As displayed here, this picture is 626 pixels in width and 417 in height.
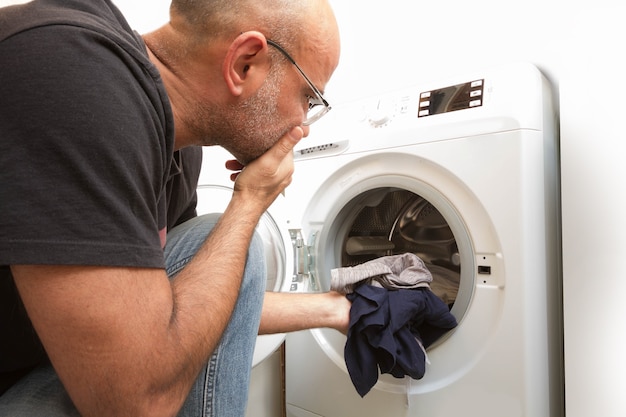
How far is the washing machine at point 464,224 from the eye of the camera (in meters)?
0.76

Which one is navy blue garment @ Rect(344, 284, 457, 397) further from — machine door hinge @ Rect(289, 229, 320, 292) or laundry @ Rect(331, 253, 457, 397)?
machine door hinge @ Rect(289, 229, 320, 292)

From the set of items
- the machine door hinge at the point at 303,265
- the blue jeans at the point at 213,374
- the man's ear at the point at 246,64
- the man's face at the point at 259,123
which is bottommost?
the blue jeans at the point at 213,374

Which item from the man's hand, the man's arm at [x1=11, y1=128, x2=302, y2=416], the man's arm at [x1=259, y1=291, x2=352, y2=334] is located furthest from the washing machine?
the man's arm at [x1=11, y1=128, x2=302, y2=416]

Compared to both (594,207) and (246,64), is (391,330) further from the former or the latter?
(246,64)

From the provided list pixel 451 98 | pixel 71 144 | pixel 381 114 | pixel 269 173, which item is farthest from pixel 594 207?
pixel 71 144

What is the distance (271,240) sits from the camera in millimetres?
1055

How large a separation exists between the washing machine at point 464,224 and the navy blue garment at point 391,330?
0.12 feet

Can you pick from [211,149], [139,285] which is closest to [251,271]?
[139,285]

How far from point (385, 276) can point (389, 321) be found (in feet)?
0.33

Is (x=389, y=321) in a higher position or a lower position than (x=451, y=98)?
lower

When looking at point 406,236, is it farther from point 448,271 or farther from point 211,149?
point 211,149

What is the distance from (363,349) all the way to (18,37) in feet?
2.39

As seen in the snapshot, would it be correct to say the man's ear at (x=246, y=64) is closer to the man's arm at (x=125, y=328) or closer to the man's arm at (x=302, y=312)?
the man's arm at (x=125, y=328)

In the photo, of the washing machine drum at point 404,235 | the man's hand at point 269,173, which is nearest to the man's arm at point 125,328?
the man's hand at point 269,173
